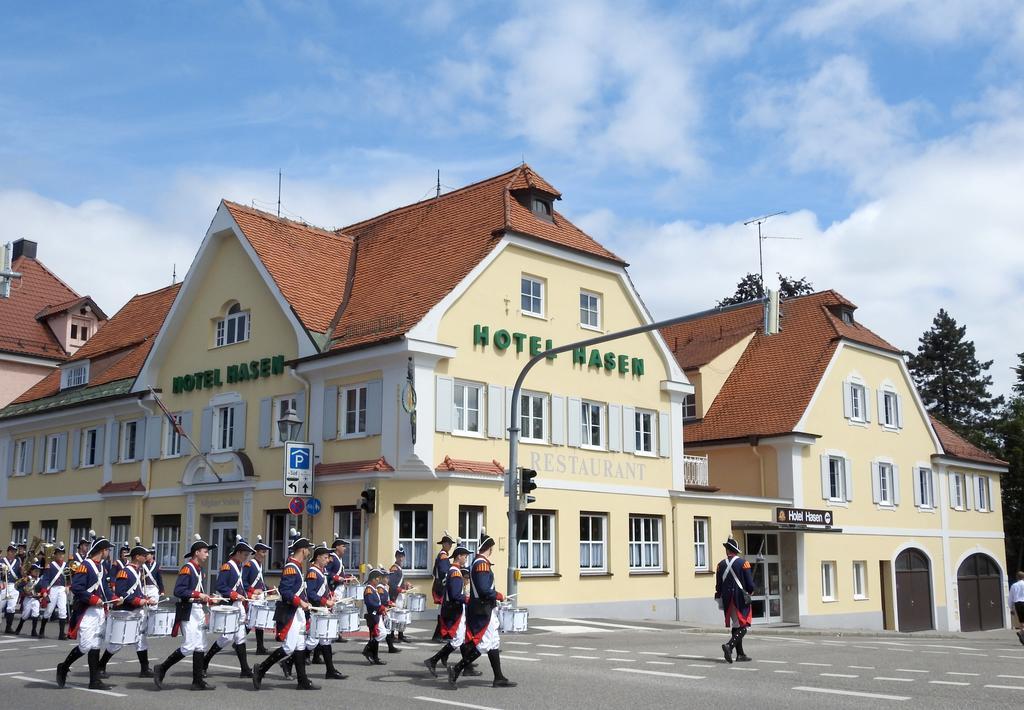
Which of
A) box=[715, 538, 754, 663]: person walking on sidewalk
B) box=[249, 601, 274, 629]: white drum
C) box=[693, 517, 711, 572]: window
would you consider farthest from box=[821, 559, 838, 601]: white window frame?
box=[249, 601, 274, 629]: white drum

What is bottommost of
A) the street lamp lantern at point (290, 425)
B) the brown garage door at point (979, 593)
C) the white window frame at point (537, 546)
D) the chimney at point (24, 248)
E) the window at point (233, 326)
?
the brown garage door at point (979, 593)

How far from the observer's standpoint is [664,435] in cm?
3200

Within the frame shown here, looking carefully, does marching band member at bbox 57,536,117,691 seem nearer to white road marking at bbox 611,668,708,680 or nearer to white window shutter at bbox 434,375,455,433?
white road marking at bbox 611,668,708,680

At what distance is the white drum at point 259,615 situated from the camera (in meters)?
14.4

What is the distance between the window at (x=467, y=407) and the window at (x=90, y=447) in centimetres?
1519

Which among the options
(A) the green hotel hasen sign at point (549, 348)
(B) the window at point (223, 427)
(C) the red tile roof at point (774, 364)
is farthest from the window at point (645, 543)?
(B) the window at point (223, 427)

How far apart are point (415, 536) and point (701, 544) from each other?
10.0 m

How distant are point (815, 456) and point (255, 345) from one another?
18.1 metres

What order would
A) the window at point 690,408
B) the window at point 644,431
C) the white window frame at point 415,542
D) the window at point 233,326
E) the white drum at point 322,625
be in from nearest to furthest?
the white drum at point 322,625, the white window frame at point 415,542, the window at point 233,326, the window at point 644,431, the window at point 690,408

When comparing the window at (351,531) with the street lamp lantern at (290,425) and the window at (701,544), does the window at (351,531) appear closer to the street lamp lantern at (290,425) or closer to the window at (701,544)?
the street lamp lantern at (290,425)

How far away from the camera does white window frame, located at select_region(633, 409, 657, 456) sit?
103 ft

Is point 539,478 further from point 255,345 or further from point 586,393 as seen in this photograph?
point 255,345

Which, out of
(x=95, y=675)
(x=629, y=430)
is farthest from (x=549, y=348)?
(x=95, y=675)

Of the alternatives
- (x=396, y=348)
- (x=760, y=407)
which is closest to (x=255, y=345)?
(x=396, y=348)
